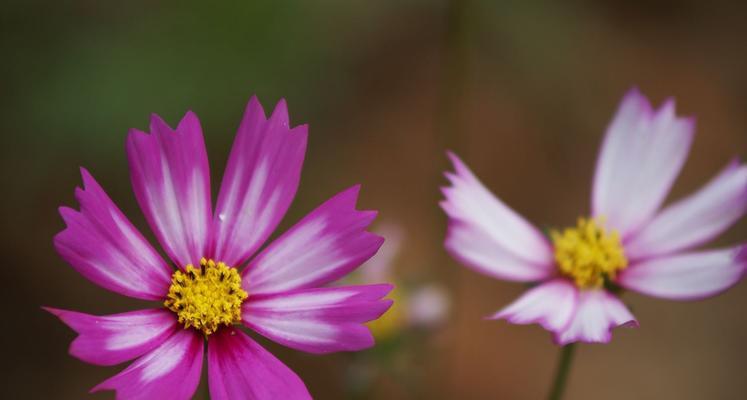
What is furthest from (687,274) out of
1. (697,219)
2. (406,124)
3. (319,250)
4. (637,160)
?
(406,124)

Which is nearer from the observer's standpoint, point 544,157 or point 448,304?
point 448,304

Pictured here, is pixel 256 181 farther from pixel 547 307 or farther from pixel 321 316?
pixel 547 307

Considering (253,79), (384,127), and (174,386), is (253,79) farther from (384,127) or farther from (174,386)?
(174,386)

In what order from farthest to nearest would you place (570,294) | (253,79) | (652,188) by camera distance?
1. (253,79)
2. (652,188)
3. (570,294)

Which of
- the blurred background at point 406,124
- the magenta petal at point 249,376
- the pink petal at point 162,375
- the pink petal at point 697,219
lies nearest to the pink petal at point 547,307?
the pink petal at point 697,219

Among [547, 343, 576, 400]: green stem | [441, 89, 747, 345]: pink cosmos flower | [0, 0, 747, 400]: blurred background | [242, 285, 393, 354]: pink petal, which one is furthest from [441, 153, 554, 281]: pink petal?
[0, 0, 747, 400]: blurred background

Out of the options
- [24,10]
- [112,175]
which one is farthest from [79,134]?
[24,10]
